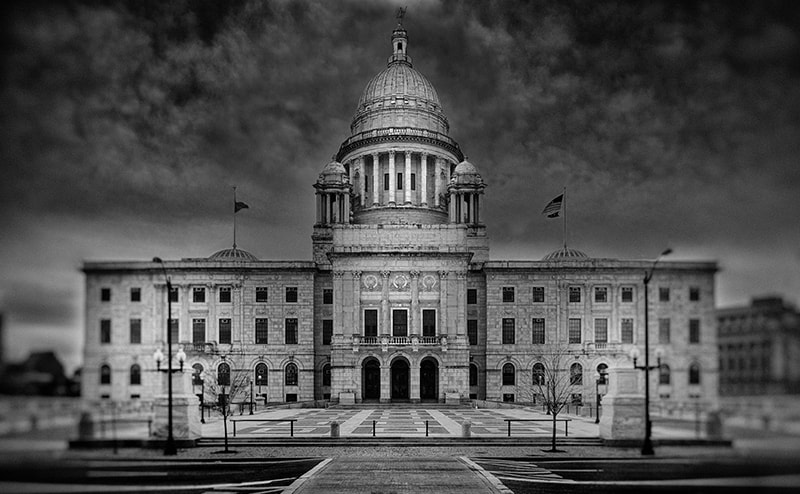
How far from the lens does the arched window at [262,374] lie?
212 ft

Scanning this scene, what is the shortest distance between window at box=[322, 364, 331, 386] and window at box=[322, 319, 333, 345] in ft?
7.96

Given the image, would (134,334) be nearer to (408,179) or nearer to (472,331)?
(472,331)

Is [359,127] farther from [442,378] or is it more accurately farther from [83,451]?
[83,451]

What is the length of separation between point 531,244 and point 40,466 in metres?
49.3

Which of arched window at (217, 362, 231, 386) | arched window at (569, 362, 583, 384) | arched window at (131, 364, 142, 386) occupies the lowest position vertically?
arched window at (217, 362, 231, 386)

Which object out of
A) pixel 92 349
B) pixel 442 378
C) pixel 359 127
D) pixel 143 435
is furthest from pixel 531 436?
pixel 359 127

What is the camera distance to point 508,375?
64.4 meters

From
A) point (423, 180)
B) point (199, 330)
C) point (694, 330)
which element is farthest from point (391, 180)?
point (694, 330)

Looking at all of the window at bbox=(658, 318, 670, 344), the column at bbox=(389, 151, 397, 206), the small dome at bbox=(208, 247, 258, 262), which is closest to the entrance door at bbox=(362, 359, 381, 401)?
the small dome at bbox=(208, 247, 258, 262)

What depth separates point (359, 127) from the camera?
3329 inches

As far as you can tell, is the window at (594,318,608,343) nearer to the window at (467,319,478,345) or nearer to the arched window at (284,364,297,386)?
the window at (467,319,478,345)

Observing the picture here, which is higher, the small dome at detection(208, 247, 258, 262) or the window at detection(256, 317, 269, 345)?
the small dome at detection(208, 247, 258, 262)

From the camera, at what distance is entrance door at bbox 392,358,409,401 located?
206 ft

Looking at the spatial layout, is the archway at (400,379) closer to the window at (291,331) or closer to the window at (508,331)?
the window at (508,331)
